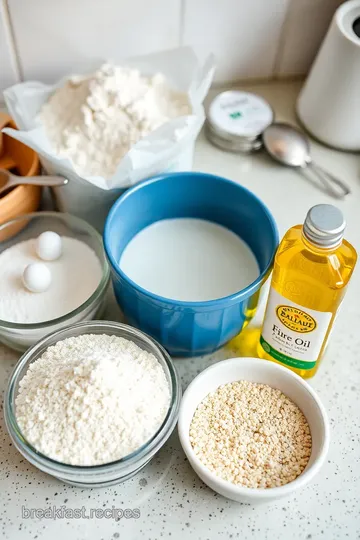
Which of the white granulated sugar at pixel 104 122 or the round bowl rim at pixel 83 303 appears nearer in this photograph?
the round bowl rim at pixel 83 303

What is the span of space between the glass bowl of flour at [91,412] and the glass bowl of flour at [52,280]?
6 centimetres

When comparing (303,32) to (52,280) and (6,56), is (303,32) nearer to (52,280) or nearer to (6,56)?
(6,56)

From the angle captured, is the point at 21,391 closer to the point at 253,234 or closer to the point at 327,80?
the point at 253,234

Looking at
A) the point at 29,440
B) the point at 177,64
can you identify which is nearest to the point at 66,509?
the point at 29,440

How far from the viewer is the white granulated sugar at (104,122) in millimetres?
787

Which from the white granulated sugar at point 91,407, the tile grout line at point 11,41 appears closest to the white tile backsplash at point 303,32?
the tile grout line at point 11,41

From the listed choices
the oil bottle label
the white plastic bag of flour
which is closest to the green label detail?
the oil bottle label

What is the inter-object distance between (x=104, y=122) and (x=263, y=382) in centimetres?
40

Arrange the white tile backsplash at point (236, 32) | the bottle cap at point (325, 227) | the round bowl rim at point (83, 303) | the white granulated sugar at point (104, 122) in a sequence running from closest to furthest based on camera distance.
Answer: the bottle cap at point (325, 227) → the round bowl rim at point (83, 303) → the white granulated sugar at point (104, 122) → the white tile backsplash at point (236, 32)

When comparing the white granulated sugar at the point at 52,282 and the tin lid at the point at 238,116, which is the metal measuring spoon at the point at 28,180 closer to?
the white granulated sugar at the point at 52,282

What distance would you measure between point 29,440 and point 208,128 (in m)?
0.60

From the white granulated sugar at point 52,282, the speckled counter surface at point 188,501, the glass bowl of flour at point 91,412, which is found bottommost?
the speckled counter surface at point 188,501

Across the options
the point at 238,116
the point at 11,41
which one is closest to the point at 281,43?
the point at 238,116

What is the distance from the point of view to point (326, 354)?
75 cm
